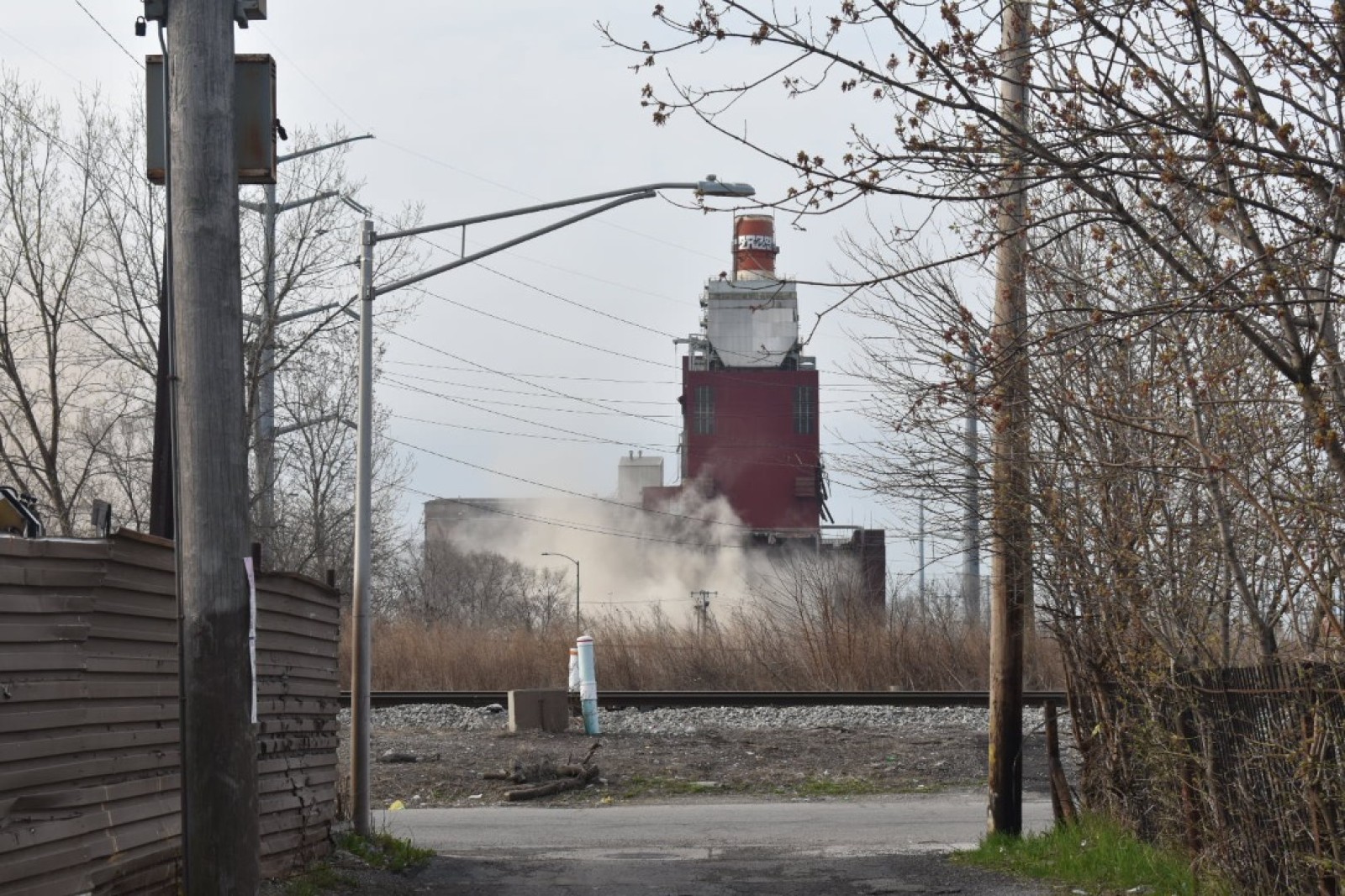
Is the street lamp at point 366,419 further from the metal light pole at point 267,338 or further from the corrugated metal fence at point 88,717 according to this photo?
the metal light pole at point 267,338

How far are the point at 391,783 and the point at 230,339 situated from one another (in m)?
12.7

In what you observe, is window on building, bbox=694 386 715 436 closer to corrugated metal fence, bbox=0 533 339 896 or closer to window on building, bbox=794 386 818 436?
window on building, bbox=794 386 818 436

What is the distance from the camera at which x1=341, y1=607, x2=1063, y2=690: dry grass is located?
98.1ft

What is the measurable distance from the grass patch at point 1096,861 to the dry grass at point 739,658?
56.1 ft

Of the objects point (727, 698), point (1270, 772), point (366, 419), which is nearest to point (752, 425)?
point (727, 698)

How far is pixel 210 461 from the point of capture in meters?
6.30

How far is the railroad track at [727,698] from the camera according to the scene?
25.5m

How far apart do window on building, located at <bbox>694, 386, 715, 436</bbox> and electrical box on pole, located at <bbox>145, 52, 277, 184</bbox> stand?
2364 inches

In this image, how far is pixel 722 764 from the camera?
19.8 meters

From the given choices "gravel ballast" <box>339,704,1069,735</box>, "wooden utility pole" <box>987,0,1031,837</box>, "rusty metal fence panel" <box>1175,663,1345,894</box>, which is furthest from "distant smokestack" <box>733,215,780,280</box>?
"rusty metal fence panel" <box>1175,663,1345,894</box>

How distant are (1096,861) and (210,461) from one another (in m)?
7.44

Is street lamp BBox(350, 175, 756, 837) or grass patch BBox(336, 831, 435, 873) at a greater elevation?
street lamp BBox(350, 175, 756, 837)

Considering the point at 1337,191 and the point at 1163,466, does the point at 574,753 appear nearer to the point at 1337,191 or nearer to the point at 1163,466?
the point at 1163,466

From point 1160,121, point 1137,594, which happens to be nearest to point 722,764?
point 1137,594
